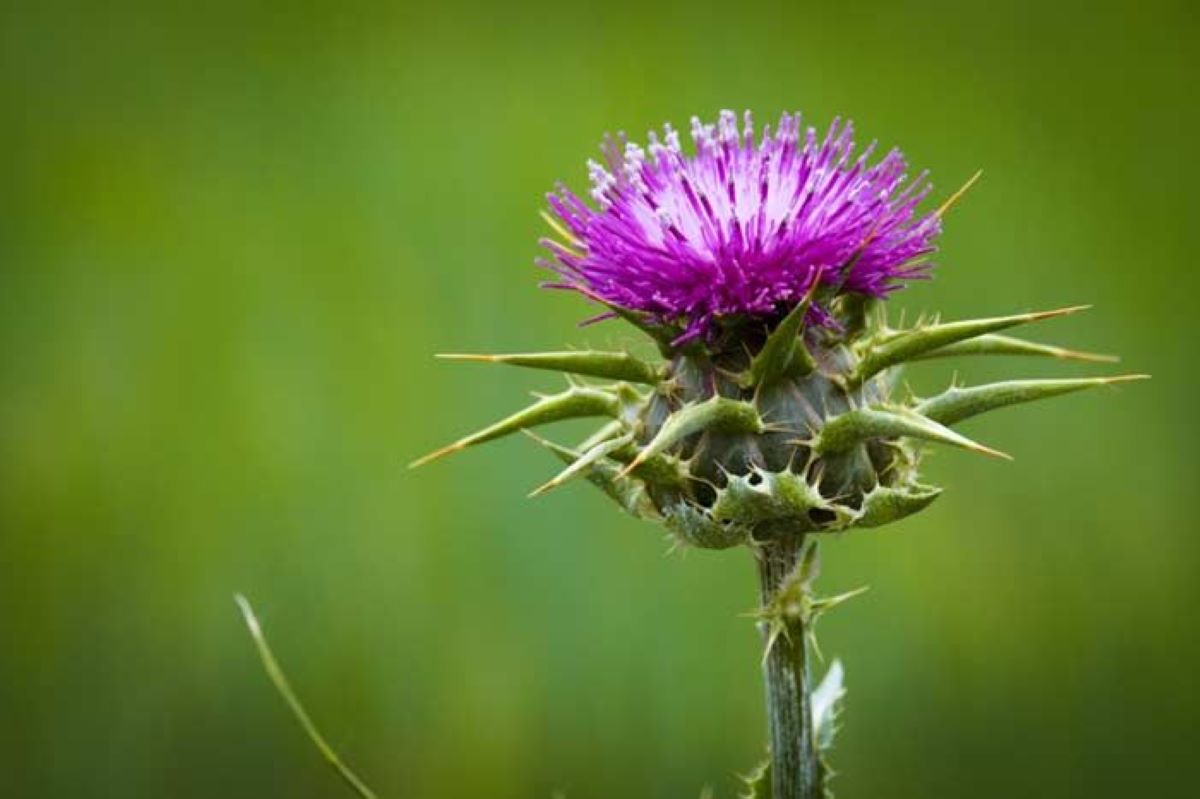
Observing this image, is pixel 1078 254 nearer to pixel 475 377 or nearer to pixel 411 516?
pixel 475 377

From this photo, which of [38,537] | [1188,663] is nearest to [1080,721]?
[1188,663]

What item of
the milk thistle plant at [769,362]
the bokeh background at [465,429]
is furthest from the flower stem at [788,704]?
the bokeh background at [465,429]

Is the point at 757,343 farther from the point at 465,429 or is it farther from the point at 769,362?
the point at 465,429

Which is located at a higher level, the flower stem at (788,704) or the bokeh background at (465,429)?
the bokeh background at (465,429)

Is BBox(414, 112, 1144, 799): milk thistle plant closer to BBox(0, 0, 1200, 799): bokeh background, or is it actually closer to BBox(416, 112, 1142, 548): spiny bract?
BBox(416, 112, 1142, 548): spiny bract

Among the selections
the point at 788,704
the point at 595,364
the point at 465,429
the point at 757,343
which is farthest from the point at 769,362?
the point at 465,429

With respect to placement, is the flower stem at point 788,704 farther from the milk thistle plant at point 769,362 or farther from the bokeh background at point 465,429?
the bokeh background at point 465,429

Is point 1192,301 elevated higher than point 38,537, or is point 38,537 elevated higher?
point 1192,301
